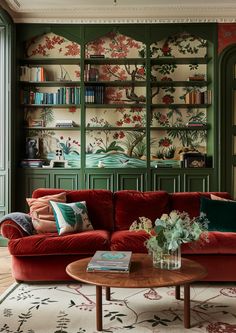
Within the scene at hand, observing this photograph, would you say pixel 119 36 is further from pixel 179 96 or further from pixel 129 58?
pixel 179 96

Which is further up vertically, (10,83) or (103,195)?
(10,83)

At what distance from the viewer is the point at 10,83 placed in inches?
204

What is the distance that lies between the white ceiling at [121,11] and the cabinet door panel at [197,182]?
7.11ft

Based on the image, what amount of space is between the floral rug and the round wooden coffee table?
0.17 m

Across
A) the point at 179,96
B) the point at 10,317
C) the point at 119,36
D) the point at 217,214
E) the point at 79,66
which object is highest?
the point at 119,36

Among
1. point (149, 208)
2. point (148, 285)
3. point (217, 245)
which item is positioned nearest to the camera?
point (148, 285)

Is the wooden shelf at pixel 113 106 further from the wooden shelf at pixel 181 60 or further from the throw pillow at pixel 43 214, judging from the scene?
the throw pillow at pixel 43 214

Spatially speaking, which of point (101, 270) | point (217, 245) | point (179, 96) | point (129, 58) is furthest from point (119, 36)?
point (101, 270)

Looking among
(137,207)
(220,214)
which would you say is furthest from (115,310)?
(220,214)

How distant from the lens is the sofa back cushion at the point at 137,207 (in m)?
3.99

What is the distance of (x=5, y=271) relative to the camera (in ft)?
13.0

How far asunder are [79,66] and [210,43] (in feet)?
6.25

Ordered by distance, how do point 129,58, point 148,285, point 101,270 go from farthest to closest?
point 129,58, point 101,270, point 148,285

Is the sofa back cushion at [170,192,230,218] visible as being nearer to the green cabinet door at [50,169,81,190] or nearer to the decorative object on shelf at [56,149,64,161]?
the green cabinet door at [50,169,81,190]
